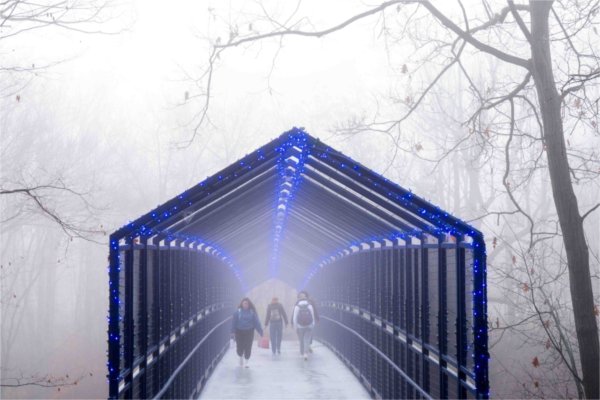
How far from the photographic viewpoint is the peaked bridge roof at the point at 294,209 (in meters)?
9.30

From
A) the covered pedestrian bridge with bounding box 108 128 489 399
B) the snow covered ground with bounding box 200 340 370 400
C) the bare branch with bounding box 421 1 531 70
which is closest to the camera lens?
the covered pedestrian bridge with bounding box 108 128 489 399

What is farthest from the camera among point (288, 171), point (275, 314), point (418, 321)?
point (275, 314)

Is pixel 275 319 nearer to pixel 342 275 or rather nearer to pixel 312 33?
pixel 342 275

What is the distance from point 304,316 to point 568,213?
11.9 m

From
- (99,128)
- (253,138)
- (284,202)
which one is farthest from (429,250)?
(253,138)

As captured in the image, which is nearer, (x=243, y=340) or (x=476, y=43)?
(x=476, y=43)

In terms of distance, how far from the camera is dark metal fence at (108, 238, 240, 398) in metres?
8.52

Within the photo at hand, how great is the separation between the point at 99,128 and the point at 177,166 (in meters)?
9.37

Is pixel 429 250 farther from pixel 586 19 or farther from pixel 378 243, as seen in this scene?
pixel 378 243

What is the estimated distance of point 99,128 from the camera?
4909cm

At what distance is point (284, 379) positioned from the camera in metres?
18.5

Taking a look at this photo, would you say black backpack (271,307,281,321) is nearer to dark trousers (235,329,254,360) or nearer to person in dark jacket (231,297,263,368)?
person in dark jacket (231,297,263,368)

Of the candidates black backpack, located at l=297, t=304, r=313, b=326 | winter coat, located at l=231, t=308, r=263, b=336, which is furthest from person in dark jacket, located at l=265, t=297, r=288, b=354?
winter coat, located at l=231, t=308, r=263, b=336

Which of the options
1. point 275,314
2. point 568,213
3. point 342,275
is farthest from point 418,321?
point 275,314
